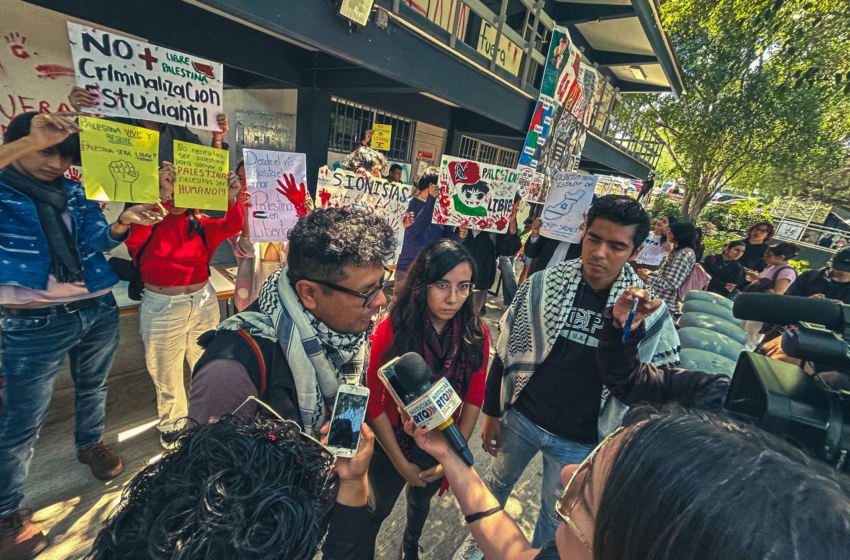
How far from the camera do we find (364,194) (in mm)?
3385

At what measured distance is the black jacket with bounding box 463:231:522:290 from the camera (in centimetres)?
450

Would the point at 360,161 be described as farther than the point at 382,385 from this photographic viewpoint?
Result: Yes

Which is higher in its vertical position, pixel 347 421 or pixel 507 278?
pixel 347 421

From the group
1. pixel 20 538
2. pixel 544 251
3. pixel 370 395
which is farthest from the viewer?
pixel 544 251

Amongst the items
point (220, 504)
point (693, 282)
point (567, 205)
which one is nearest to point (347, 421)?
point (220, 504)

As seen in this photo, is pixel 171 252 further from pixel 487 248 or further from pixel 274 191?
pixel 487 248

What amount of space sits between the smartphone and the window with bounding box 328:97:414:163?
620cm

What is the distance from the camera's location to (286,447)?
2.39 feet

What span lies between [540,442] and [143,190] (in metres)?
2.54

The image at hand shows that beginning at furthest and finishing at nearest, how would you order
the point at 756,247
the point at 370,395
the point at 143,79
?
the point at 756,247, the point at 143,79, the point at 370,395

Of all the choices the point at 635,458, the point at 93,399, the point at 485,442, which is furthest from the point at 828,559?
the point at 93,399

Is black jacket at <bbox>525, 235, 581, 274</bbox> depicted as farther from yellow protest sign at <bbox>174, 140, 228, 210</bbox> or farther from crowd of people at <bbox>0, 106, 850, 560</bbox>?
yellow protest sign at <bbox>174, 140, 228, 210</bbox>

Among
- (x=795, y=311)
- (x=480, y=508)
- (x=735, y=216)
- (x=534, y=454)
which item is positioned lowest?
(x=534, y=454)

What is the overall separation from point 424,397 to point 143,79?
7.43ft
